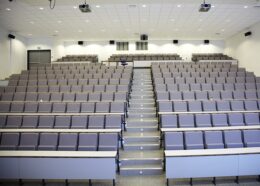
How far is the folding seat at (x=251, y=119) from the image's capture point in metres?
6.62

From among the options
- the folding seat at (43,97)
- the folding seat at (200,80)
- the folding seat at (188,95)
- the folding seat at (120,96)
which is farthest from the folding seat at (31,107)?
the folding seat at (200,80)

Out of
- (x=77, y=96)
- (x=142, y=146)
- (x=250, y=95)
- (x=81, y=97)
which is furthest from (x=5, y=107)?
A: (x=250, y=95)

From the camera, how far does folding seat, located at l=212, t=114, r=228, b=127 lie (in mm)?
6504

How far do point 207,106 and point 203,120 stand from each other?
103 centimetres

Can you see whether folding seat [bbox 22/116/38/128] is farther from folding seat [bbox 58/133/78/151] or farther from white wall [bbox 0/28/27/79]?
white wall [bbox 0/28/27/79]

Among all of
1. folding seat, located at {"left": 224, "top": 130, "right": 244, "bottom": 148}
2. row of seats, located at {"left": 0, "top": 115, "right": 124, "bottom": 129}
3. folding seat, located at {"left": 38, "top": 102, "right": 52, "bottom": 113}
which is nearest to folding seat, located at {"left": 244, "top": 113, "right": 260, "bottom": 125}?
folding seat, located at {"left": 224, "top": 130, "right": 244, "bottom": 148}

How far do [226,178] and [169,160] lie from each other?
1.30m

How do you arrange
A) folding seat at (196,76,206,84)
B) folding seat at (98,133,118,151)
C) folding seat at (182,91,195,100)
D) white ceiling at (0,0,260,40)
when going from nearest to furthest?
folding seat at (98,133,118,151) → folding seat at (182,91,195,100) → folding seat at (196,76,206,84) → white ceiling at (0,0,260,40)

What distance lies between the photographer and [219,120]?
6.55 m

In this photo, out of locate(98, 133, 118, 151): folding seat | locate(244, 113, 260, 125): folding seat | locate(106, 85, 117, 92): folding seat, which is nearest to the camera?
locate(98, 133, 118, 151): folding seat

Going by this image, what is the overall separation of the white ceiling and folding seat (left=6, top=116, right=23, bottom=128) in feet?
16.4

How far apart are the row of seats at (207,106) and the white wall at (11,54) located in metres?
10.2

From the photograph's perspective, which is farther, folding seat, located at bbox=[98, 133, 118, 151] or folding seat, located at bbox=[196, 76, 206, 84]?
folding seat, located at bbox=[196, 76, 206, 84]

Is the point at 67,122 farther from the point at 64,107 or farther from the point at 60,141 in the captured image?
the point at 64,107
